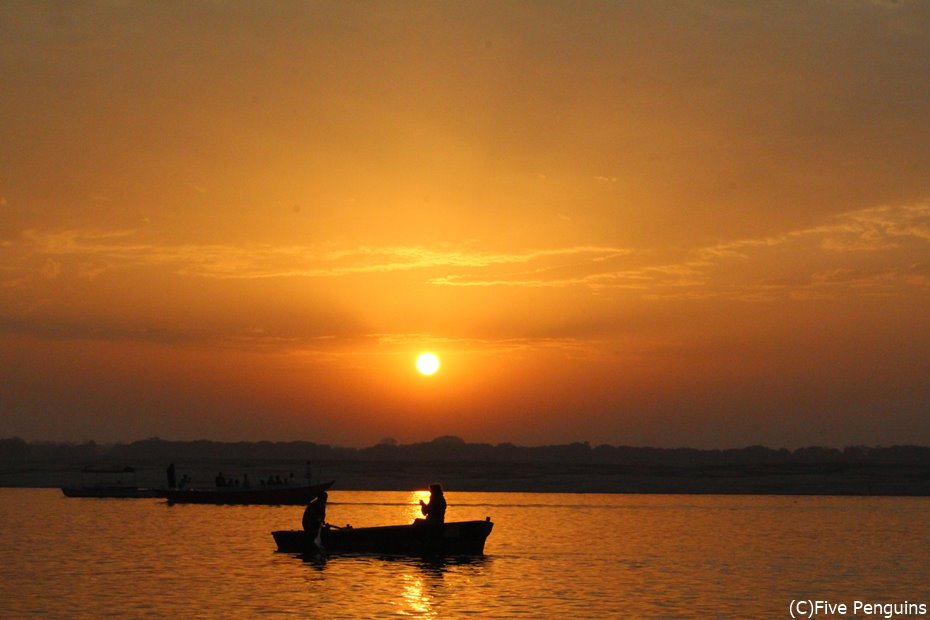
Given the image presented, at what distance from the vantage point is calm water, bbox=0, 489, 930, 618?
32.6 metres

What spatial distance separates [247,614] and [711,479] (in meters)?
120

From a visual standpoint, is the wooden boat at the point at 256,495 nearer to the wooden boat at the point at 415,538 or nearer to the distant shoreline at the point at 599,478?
the distant shoreline at the point at 599,478

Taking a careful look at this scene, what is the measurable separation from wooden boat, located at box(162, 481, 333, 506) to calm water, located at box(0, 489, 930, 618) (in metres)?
11.6

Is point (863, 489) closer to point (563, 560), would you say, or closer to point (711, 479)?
point (711, 479)

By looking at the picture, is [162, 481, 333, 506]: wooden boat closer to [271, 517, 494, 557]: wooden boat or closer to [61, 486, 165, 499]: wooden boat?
[61, 486, 165, 499]: wooden boat

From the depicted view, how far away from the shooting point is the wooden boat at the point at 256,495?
295ft

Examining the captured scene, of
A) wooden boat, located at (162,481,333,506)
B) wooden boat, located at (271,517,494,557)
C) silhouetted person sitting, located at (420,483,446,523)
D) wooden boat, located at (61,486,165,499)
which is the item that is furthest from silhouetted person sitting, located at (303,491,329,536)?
wooden boat, located at (61,486,165,499)

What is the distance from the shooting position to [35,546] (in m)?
50.9

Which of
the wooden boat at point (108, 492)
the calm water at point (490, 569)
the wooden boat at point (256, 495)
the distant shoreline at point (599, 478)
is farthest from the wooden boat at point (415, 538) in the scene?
the distant shoreline at point (599, 478)

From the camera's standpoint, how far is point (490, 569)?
4256 cm

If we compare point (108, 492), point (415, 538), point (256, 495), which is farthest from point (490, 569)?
point (108, 492)

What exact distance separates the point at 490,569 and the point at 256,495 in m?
52.8

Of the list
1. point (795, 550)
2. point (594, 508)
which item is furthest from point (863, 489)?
point (795, 550)

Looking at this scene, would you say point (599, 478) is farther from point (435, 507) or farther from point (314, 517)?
point (435, 507)
